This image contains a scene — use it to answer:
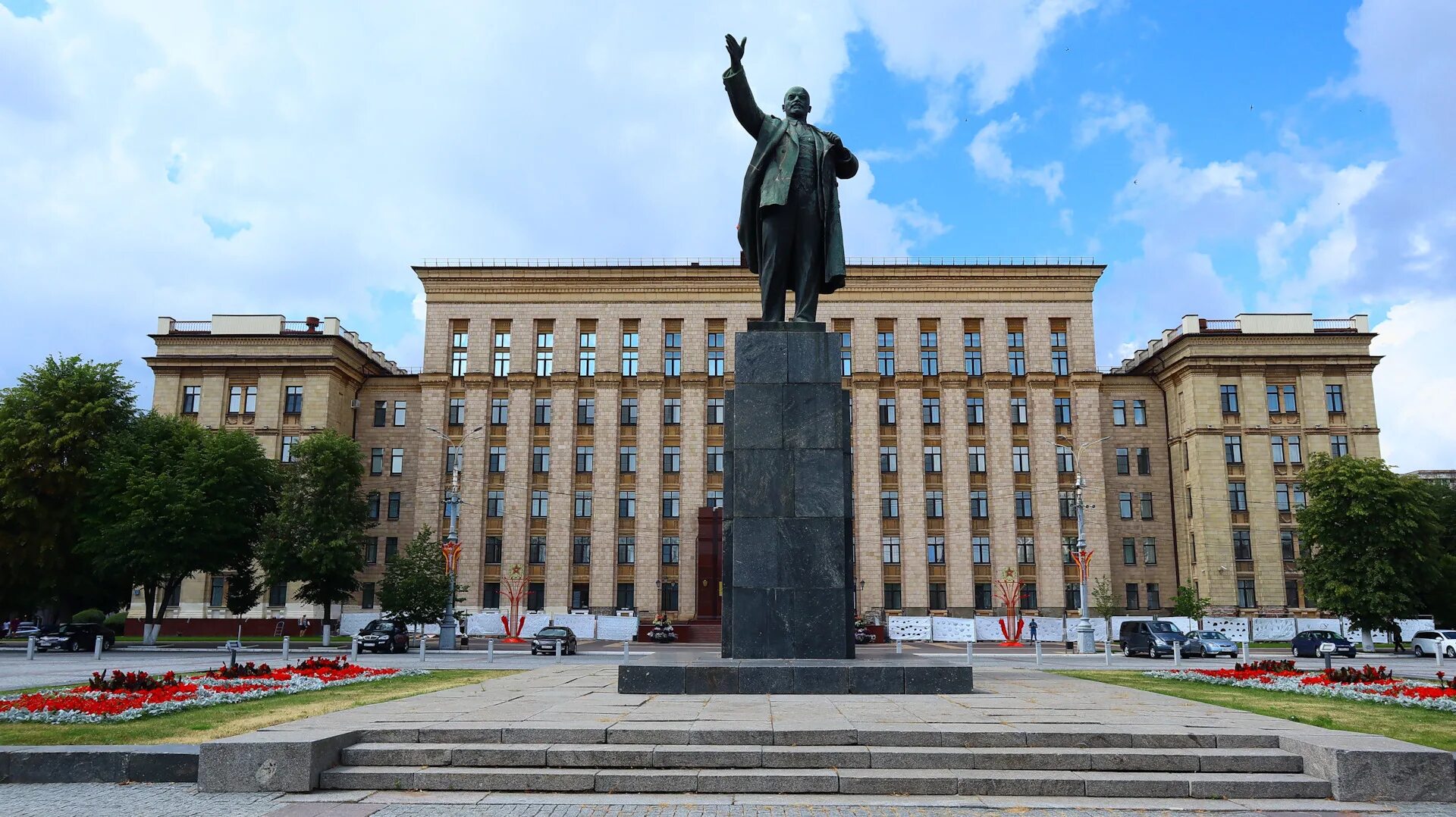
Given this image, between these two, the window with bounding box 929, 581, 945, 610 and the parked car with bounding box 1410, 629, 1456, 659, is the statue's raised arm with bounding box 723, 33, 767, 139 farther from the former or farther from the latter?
the window with bounding box 929, 581, 945, 610

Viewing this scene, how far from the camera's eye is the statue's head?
1418cm

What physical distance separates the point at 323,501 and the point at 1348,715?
46.0m

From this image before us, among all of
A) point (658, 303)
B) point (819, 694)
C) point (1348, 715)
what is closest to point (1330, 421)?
point (658, 303)

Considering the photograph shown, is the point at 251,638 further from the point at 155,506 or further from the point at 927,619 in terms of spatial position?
the point at 927,619

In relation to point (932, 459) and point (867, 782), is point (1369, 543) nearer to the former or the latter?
point (932, 459)

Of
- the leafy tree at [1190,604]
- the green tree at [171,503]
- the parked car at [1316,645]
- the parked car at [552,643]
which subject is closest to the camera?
the parked car at [552,643]

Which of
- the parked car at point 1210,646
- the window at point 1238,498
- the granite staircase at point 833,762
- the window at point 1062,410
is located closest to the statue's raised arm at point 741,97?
the granite staircase at point 833,762

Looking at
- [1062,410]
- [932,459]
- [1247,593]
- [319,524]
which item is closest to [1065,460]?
[1062,410]

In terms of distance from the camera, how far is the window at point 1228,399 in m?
59.5

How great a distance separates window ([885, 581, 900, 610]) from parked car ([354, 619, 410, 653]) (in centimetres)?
2934

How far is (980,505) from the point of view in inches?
2344

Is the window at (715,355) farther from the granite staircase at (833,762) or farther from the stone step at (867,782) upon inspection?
the stone step at (867,782)

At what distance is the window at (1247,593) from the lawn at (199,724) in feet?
183

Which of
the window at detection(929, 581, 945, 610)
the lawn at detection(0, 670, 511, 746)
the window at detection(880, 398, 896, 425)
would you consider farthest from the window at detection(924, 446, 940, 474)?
the lawn at detection(0, 670, 511, 746)
